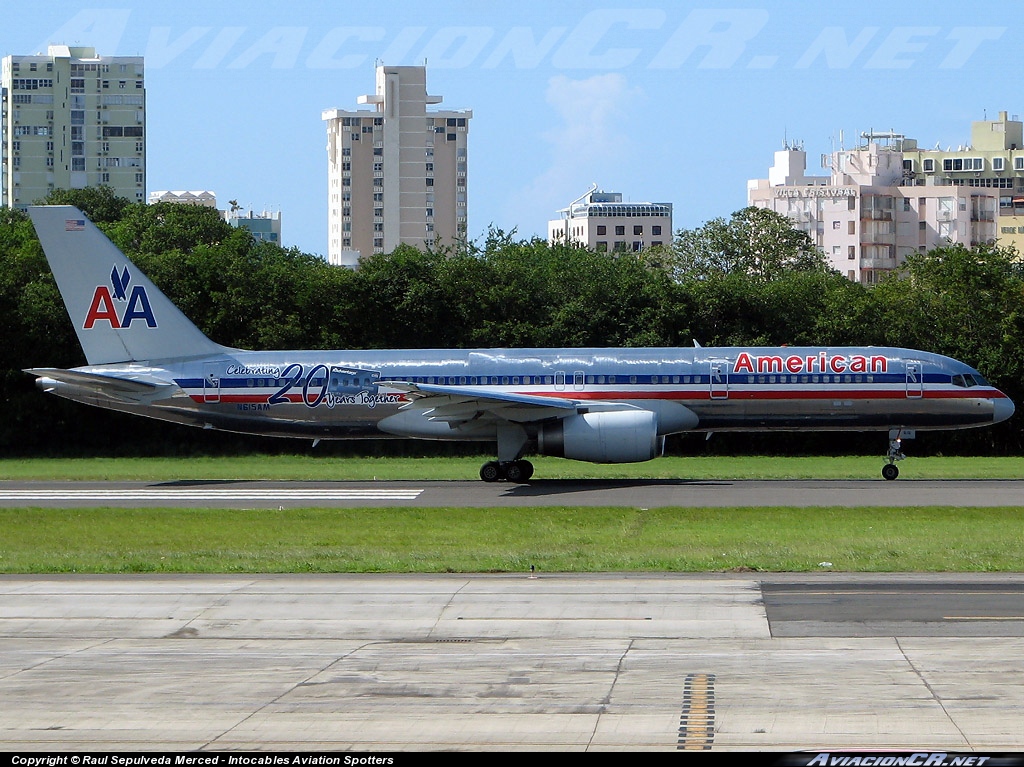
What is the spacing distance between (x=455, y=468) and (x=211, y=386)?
33.4 feet

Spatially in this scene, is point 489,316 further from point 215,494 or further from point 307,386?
point 215,494

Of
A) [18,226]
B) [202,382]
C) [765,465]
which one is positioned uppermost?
[18,226]

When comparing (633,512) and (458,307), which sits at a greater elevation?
(458,307)

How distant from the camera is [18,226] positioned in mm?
76188

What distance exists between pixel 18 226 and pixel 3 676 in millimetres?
67003

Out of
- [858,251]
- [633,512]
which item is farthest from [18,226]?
[858,251]

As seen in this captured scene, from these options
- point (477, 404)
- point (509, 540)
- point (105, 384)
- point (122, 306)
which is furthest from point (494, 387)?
point (509, 540)

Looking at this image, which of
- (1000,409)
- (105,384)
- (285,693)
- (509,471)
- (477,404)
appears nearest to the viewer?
(285,693)

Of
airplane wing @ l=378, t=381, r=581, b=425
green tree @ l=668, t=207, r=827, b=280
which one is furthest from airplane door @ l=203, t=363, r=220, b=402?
green tree @ l=668, t=207, r=827, b=280

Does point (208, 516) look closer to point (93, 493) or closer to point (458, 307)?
point (93, 493)

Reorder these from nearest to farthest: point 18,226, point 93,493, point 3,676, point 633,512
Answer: point 3,676 → point 633,512 → point 93,493 → point 18,226

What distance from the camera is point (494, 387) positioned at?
39.5 m

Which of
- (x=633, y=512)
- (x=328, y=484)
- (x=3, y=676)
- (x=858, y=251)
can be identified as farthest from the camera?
(x=858, y=251)

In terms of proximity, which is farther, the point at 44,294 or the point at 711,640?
the point at 44,294
